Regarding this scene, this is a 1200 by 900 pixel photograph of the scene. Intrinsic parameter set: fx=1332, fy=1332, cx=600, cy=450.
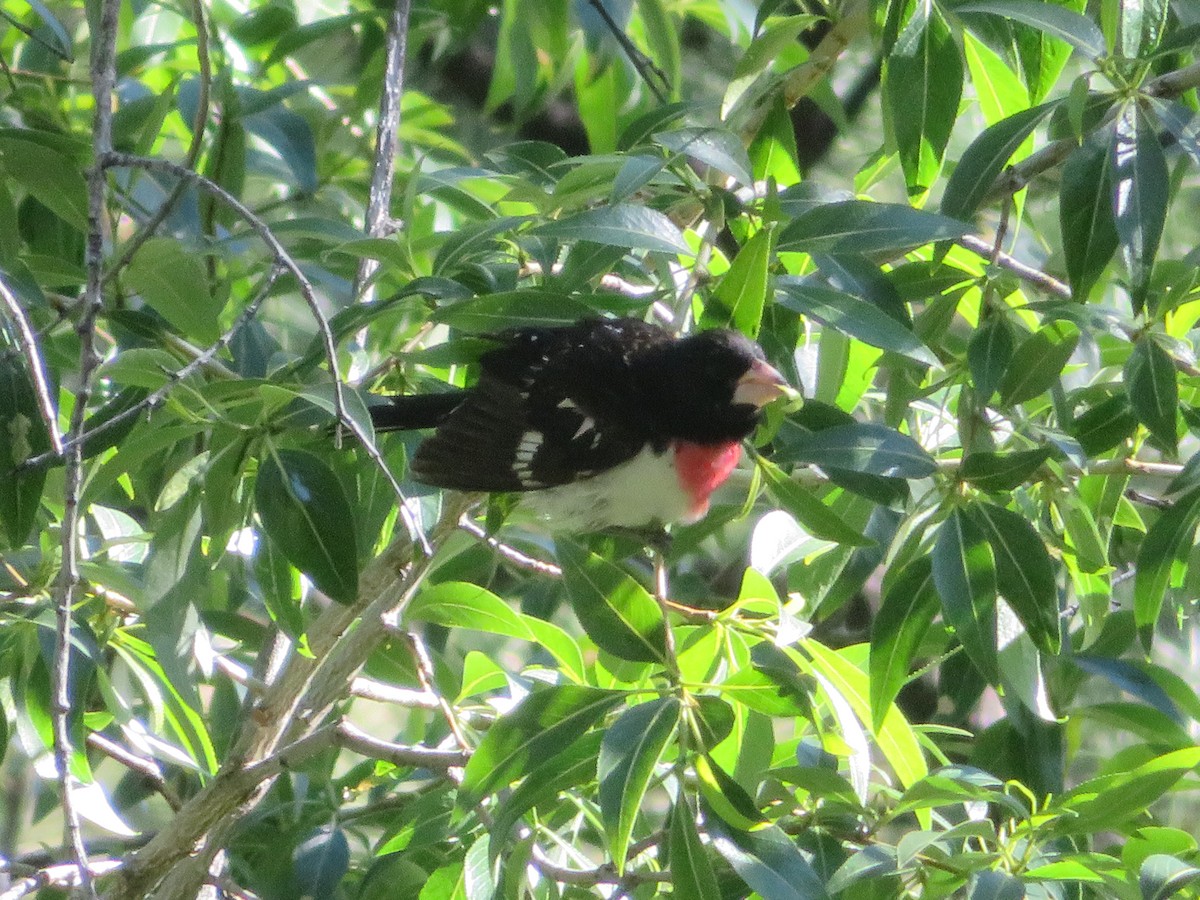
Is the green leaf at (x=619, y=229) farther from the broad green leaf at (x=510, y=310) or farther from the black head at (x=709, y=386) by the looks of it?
the black head at (x=709, y=386)

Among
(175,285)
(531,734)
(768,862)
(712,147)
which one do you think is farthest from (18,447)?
(768,862)

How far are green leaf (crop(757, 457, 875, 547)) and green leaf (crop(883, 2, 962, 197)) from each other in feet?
1.57

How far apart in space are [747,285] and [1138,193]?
21.0 inches

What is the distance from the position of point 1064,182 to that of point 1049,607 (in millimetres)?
584

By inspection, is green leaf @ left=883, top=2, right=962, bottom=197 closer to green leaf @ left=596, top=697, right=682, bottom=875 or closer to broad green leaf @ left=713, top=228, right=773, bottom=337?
broad green leaf @ left=713, top=228, right=773, bottom=337

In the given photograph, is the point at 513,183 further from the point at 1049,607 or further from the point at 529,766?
the point at 1049,607

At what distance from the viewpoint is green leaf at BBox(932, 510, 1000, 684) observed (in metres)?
1.70

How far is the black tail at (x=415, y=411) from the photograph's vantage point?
2.12 meters

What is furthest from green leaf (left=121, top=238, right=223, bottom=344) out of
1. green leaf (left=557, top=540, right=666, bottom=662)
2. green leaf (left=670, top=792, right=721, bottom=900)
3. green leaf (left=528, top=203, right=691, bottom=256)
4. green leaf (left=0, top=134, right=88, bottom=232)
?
green leaf (left=670, top=792, right=721, bottom=900)

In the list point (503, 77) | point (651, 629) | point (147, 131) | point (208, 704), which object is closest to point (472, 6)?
point (503, 77)

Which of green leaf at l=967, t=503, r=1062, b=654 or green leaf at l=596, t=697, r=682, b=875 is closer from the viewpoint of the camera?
green leaf at l=596, t=697, r=682, b=875

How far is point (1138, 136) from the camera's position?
1.79m

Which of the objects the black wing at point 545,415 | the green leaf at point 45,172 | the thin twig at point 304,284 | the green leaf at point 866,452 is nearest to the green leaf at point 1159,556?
the green leaf at point 866,452

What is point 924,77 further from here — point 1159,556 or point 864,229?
point 1159,556
